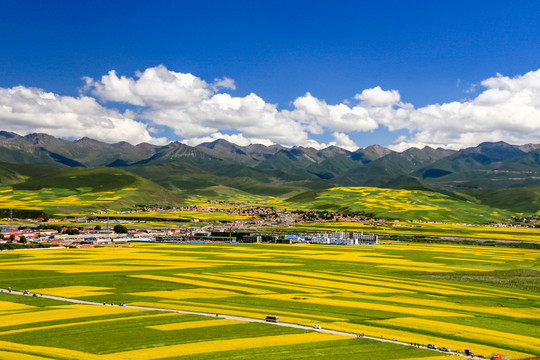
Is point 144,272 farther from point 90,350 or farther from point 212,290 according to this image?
point 90,350

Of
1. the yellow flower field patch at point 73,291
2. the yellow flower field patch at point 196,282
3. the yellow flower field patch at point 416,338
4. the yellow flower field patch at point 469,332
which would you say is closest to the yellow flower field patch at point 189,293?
the yellow flower field patch at point 196,282

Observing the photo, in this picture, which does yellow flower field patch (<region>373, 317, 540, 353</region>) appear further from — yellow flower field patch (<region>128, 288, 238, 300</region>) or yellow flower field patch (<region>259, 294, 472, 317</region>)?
yellow flower field patch (<region>128, 288, 238, 300</region>)

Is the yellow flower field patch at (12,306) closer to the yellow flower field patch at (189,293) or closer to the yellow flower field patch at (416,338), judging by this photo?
the yellow flower field patch at (189,293)

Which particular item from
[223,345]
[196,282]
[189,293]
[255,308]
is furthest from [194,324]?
[196,282]

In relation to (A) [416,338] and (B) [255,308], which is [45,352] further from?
(A) [416,338]

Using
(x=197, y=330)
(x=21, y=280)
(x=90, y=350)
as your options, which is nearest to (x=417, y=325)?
(x=197, y=330)

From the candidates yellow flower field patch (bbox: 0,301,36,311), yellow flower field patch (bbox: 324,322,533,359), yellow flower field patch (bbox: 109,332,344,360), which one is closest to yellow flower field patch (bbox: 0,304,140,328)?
yellow flower field patch (bbox: 0,301,36,311)

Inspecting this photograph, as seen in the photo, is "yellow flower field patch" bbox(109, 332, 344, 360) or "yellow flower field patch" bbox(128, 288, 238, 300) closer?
"yellow flower field patch" bbox(109, 332, 344, 360)

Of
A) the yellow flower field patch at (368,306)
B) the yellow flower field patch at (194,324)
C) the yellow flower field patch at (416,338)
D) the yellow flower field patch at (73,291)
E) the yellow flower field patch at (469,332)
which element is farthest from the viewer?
the yellow flower field patch at (73,291)
